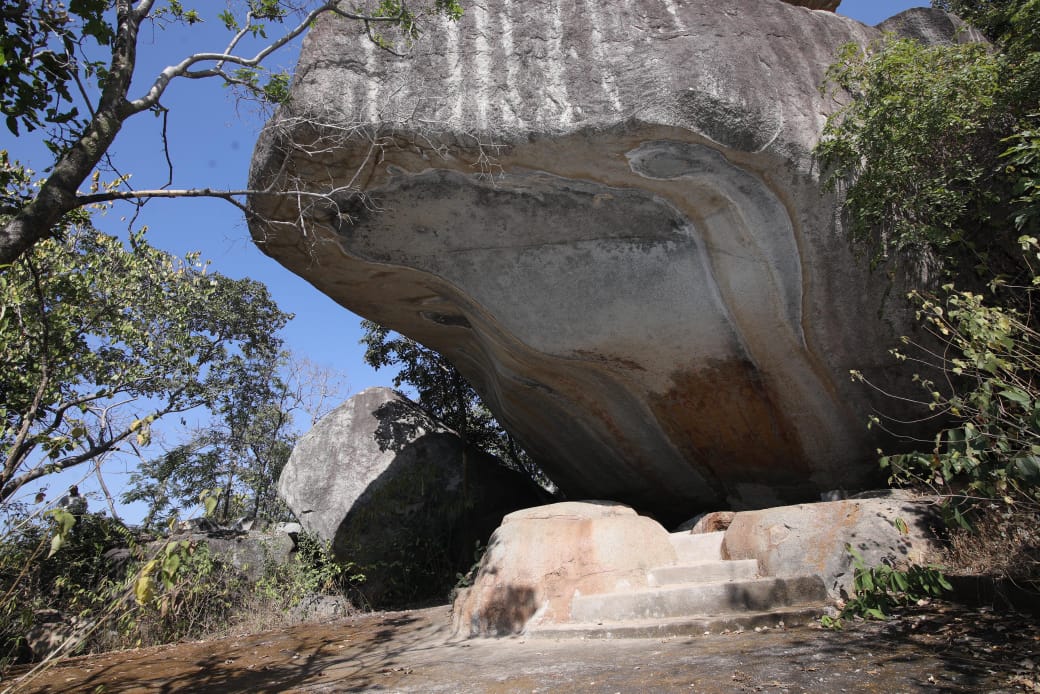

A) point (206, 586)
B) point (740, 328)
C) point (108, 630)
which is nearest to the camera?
point (740, 328)

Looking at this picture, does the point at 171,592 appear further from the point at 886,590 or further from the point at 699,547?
the point at 886,590

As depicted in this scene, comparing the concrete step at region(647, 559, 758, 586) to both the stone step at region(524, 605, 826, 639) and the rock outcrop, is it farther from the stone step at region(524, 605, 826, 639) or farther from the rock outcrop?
the stone step at region(524, 605, 826, 639)

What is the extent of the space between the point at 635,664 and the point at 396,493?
6.74m

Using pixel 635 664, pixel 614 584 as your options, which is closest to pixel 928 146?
pixel 614 584

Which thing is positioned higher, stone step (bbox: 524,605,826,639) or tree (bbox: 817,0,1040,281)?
tree (bbox: 817,0,1040,281)

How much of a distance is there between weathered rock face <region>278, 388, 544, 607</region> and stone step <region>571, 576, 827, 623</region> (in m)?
4.70

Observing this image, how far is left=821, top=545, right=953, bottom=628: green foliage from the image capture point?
143 inches

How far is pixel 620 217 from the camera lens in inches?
248

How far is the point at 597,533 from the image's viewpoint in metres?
5.61

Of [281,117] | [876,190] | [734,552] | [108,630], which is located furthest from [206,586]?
[876,190]

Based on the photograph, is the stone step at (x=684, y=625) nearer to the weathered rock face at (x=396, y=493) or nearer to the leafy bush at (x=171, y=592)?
the leafy bush at (x=171, y=592)

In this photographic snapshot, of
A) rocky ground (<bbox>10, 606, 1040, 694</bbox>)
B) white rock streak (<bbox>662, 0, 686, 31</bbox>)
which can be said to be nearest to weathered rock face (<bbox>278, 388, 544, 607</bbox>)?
rocky ground (<bbox>10, 606, 1040, 694</bbox>)

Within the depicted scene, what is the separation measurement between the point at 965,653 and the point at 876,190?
11.3 ft

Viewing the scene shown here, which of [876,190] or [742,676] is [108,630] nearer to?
[742,676]
